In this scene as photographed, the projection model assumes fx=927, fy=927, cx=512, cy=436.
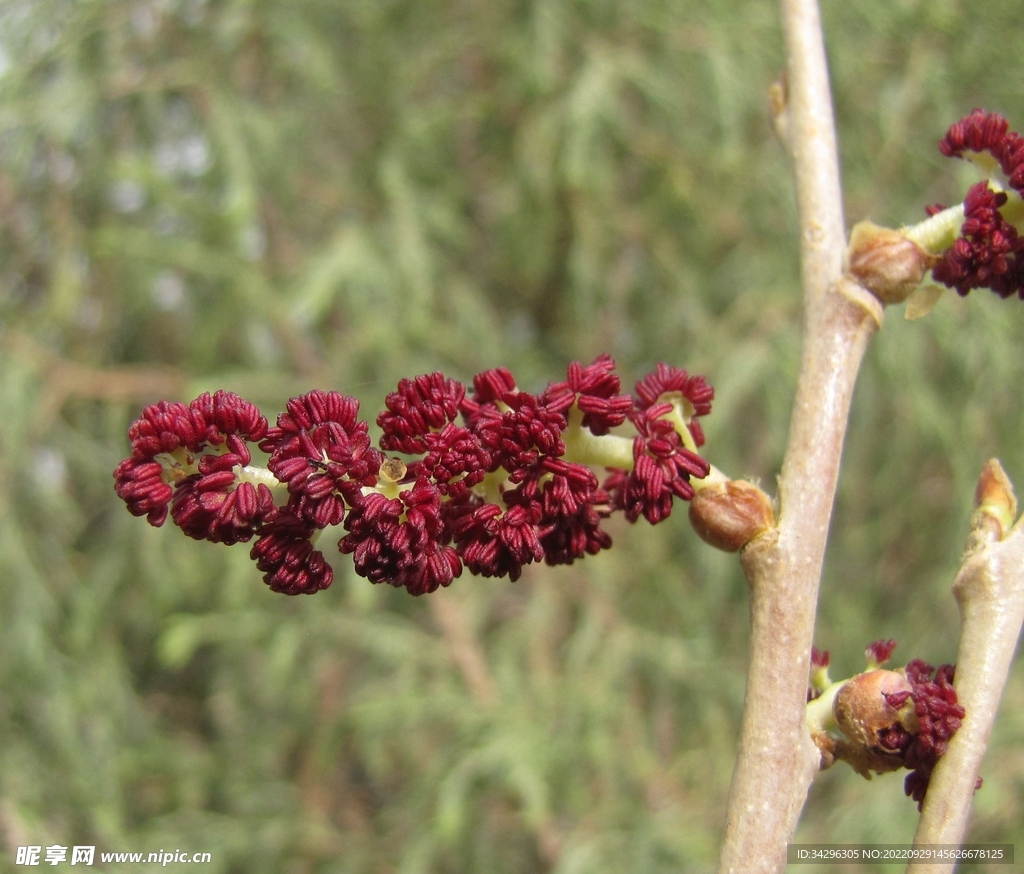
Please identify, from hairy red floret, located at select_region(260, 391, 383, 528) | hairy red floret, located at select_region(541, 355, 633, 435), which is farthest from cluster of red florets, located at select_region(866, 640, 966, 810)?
hairy red floret, located at select_region(260, 391, 383, 528)

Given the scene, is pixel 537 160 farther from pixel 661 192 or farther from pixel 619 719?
pixel 619 719

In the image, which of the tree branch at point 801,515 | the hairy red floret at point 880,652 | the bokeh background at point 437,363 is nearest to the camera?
the tree branch at point 801,515

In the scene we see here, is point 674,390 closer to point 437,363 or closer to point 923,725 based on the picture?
point 923,725

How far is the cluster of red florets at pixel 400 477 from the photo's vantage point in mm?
560

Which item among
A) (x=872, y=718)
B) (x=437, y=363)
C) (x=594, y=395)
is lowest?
(x=872, y=718)

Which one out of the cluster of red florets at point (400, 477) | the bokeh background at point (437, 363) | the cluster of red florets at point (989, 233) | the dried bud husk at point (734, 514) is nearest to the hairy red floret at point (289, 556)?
the cluster of red florets at point (400, 477)

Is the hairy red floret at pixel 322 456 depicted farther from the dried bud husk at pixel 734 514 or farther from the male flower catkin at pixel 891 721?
the male flower catkin at pixel 891 721

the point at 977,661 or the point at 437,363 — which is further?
the point at 437,363

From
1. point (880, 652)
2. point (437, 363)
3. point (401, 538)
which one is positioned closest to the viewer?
point (401, 538)

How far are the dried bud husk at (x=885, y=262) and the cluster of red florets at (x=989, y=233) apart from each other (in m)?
0.03

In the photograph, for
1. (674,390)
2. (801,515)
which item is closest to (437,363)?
(674,390)

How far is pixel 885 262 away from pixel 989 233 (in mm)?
73

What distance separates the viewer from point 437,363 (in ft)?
7.41

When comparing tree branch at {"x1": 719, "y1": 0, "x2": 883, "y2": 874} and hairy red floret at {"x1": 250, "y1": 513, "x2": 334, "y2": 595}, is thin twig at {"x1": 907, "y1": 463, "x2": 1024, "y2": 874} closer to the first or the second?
tree branch at {"x1": 719, "y1": 0, "x2": 883, "y2": 874}
